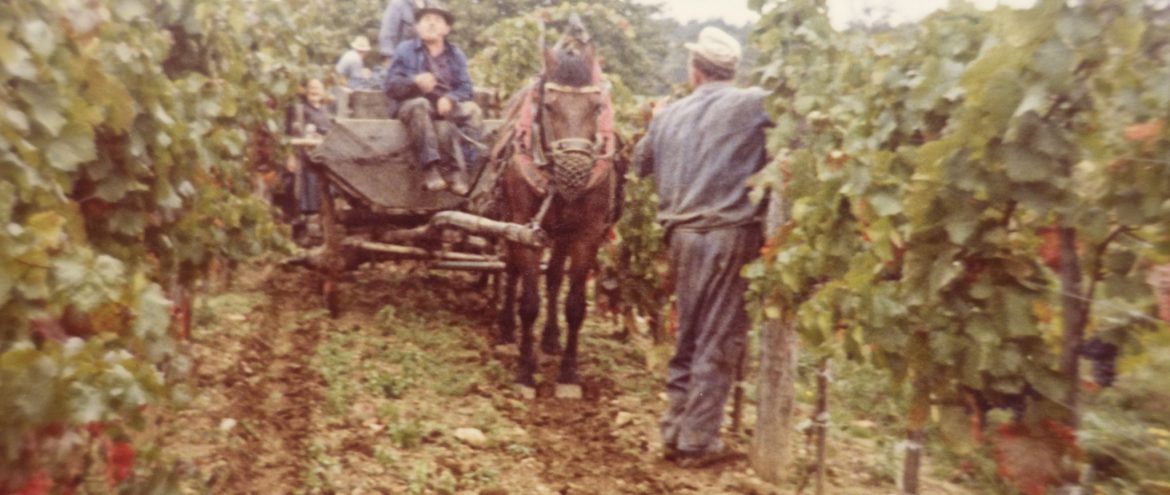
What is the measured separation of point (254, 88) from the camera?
7188mm

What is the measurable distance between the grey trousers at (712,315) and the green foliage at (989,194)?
1.10 meters

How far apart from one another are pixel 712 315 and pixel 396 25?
516 cm

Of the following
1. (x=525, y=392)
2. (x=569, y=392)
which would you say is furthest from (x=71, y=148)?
(x=569, y=392)

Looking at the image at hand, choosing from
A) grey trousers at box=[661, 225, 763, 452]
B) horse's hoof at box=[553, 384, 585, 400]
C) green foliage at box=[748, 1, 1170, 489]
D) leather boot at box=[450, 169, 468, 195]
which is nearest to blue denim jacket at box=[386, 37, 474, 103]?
leather boot at box=[450, 169, 468, 195]

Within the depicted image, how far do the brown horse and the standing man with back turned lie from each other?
2.69 ft

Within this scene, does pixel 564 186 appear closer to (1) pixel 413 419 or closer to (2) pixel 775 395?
(1) pixel 413 419

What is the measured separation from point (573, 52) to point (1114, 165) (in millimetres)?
4208

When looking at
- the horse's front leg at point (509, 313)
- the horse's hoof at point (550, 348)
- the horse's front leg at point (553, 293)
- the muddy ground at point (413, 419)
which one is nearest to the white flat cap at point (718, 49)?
the horse's front leg at point (553, 293)

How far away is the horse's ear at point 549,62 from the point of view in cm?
610

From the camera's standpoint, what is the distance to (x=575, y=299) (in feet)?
21.0

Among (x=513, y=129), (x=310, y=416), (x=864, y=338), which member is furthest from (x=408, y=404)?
(x=864, y=338)

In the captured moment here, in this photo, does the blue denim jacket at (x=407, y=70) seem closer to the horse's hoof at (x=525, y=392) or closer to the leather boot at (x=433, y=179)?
the leather boot at (x=433, y=179)

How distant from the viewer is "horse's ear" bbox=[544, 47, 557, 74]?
6.10 meters

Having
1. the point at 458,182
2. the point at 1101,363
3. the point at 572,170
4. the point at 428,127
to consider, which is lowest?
the point at 1101,363
